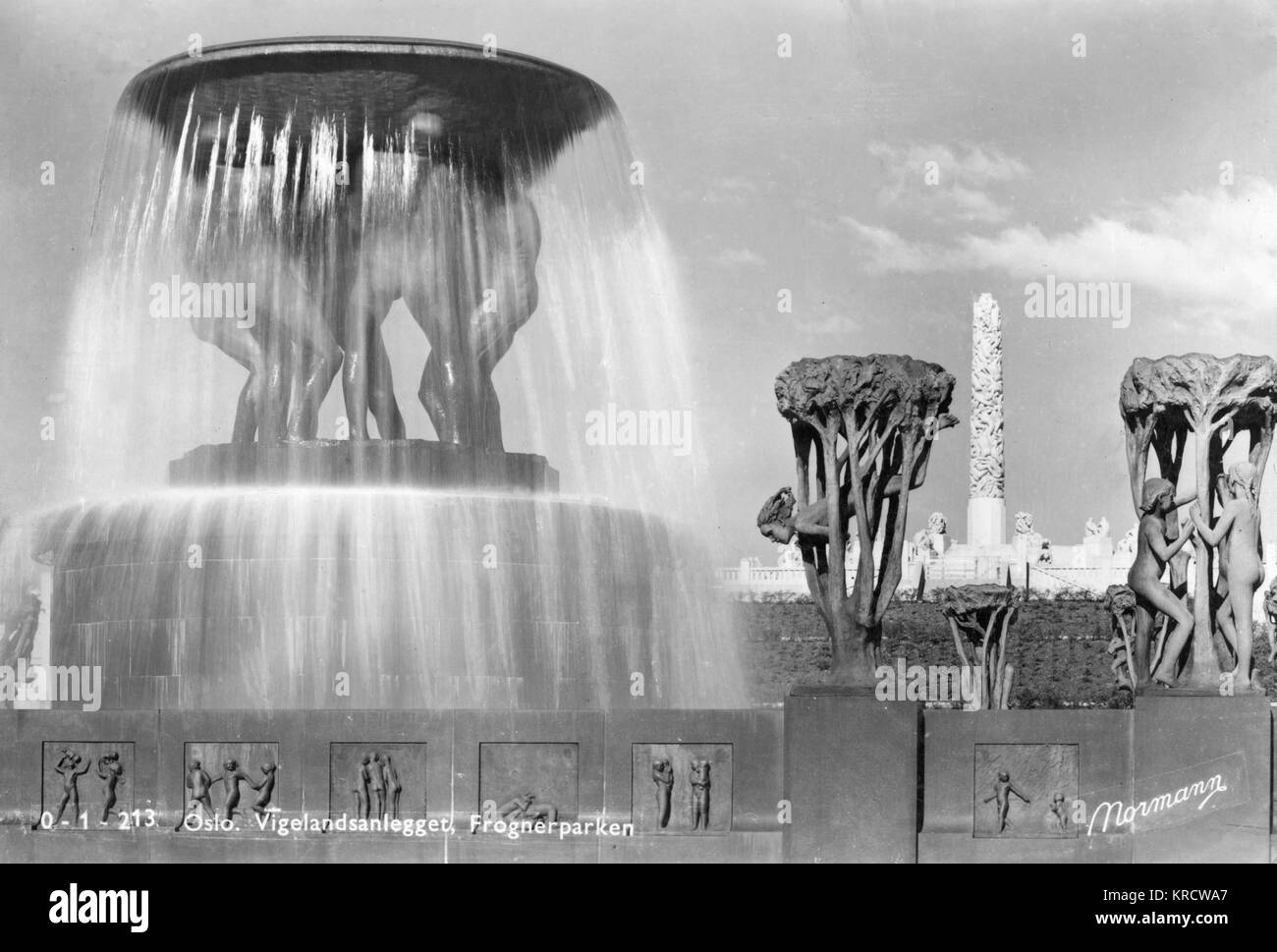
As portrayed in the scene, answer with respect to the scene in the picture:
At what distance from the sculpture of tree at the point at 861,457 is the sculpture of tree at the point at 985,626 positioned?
61.2 ft

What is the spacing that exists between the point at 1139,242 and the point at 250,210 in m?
19.7

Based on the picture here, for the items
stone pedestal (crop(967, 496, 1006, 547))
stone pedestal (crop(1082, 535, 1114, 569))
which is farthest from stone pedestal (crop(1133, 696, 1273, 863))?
stone pedestal (crop(967, 496, 1006, 547))

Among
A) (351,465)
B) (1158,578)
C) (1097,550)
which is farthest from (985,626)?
(1097,550)

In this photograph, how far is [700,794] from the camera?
1920cm

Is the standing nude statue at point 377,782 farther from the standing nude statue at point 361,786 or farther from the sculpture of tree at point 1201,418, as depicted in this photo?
the sculpture of tree at point 1201,418

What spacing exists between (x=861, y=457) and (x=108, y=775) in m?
6.82

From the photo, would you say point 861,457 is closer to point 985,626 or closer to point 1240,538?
point 1240,538

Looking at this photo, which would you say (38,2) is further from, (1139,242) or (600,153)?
(1139,242)

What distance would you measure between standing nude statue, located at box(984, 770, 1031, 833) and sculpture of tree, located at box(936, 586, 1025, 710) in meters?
19.6

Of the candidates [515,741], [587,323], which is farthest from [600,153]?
[515,741]

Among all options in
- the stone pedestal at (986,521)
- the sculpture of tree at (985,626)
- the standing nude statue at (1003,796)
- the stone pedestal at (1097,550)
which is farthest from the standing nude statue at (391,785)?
the stone pedestal at (986,521)

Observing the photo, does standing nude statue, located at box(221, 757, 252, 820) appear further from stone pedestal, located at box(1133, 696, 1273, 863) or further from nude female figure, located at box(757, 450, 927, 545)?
stone pedestal, located at box(1133, 696, 1273, 863)

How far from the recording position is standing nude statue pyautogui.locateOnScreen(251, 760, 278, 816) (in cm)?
1964

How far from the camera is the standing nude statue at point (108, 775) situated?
19.9m
